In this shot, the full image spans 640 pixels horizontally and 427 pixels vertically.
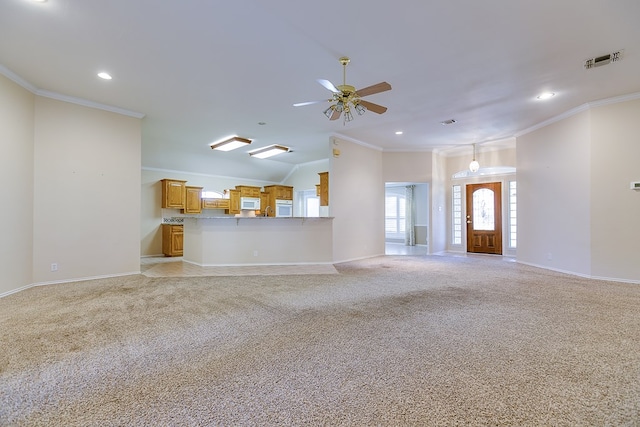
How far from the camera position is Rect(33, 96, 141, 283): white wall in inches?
183

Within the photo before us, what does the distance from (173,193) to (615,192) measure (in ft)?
33.4

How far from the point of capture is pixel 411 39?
3.31 meters

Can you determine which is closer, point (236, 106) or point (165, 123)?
point (236, 106)

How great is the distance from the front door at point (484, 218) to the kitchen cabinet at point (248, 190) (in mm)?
7094

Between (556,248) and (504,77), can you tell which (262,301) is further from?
(556,248)

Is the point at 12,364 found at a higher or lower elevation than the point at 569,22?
lower

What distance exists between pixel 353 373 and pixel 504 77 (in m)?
4.40

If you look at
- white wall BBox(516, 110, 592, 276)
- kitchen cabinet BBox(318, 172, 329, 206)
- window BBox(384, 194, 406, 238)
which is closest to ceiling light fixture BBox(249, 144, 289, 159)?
kitchen cabinet BBox(318, 172, 329, 206)

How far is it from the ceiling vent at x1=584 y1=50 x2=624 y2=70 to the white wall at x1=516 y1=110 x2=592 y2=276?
1840 millimetres

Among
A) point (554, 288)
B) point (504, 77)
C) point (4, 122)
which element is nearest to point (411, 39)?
point (504, 77)

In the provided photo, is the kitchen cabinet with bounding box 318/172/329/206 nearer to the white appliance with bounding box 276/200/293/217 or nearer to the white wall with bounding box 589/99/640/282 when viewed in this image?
the white appliance with bounding box 276/200/293/217

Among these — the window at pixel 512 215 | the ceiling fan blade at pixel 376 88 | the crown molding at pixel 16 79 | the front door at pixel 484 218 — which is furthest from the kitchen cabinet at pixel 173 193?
the window at pixel 512 215

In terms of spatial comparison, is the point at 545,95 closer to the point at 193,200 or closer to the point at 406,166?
the point at 406,166

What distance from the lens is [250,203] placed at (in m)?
10.8
